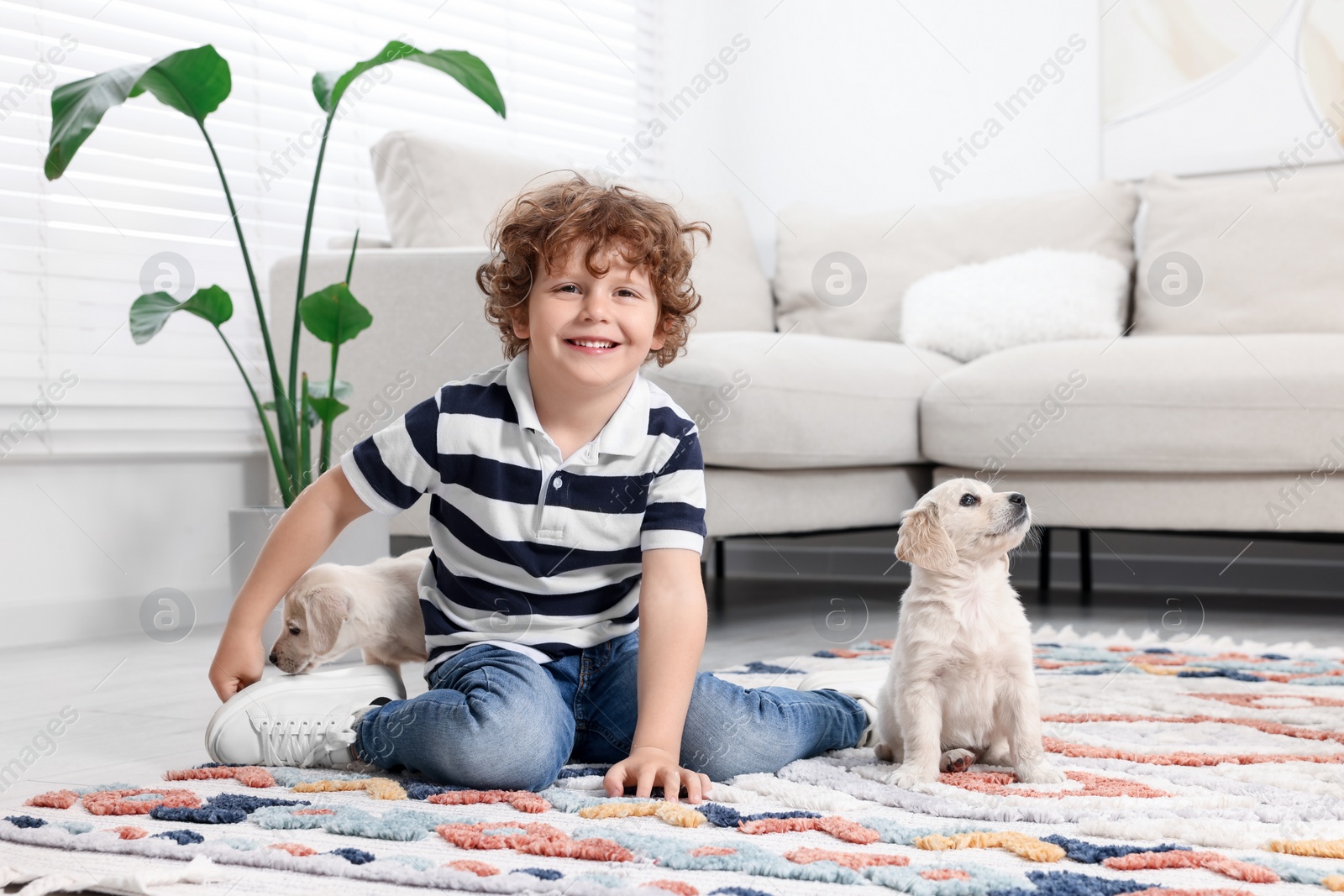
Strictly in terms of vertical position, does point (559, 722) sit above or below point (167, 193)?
below

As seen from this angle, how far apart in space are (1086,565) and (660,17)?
219 centimetres

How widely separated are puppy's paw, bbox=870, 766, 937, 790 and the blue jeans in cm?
14

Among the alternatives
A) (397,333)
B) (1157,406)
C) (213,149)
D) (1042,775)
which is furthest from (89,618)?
(1157,406)

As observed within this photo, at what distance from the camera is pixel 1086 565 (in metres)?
3.10

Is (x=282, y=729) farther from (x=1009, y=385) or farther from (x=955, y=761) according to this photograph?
(x=1009, y=385)

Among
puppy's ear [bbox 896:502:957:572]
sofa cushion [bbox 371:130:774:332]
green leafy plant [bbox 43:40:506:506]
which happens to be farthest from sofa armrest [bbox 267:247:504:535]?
puppy's ear [bbox 896:502:957:572]

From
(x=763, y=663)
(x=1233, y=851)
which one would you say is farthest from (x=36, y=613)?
(x=1233, y=851)

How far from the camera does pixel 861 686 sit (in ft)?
5.00

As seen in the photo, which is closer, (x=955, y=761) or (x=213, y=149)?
(x=955, y=761)

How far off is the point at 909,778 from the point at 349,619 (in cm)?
65

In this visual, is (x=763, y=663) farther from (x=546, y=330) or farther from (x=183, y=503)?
(x=183, y=503)

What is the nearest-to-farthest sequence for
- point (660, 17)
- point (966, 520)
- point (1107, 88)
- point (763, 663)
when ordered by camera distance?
point (966, 520) → point (763, 663) → point (1107, 88) → point (660, 17)

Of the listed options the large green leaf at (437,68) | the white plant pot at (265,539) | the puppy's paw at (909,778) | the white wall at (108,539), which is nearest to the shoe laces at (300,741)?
the puppy's paw at (909,778)

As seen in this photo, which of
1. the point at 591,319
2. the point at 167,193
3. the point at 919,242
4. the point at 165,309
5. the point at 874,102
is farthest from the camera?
the point at 874,102
